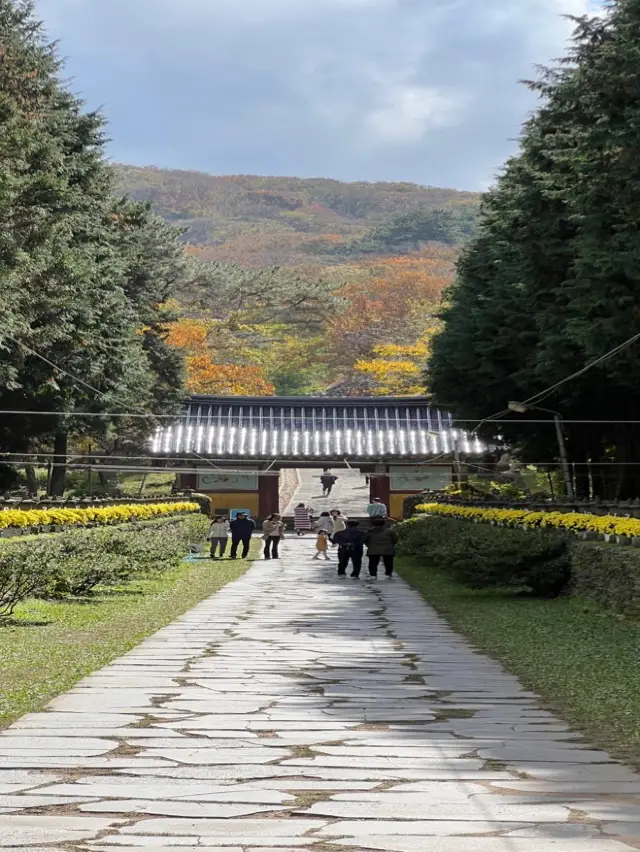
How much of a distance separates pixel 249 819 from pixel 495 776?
139 centimetres

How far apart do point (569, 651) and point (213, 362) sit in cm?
5654

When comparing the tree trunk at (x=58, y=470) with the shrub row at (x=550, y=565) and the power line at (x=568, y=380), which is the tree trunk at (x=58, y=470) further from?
the shrub row at (x=550, y=565)

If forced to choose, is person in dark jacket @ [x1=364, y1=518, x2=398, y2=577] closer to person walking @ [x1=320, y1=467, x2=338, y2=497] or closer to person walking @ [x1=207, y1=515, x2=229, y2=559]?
person walking @ [x1=207, y1=515, x2=229, y2=559]

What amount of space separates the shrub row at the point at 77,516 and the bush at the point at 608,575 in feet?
28.4

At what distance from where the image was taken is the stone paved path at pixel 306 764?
4.59m

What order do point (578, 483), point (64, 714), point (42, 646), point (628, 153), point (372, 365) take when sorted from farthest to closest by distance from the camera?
1. point (372, 365)
2. point (578, 483)
3. point (628, 153)
4. point (42, 646)
5. point (64, 714)

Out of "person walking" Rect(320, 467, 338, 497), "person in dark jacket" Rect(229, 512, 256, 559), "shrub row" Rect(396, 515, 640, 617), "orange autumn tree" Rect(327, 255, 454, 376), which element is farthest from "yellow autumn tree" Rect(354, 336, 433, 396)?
"shrub row" Rect(396, 515, 640, 617)

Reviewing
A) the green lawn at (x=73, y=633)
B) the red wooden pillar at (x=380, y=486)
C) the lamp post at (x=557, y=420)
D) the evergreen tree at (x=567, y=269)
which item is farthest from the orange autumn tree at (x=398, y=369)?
the green lawn at (x=73, y=633)

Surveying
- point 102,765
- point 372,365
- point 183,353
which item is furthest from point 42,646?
point 372,365

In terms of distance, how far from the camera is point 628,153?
21.8m

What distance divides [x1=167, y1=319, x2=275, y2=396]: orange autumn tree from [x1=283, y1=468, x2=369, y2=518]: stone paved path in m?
6.19

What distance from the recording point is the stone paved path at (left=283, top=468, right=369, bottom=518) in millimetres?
57094

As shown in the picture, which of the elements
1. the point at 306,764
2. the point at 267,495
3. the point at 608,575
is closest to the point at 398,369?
the point at 267,495

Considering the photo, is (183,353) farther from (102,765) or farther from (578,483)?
(102,765)
